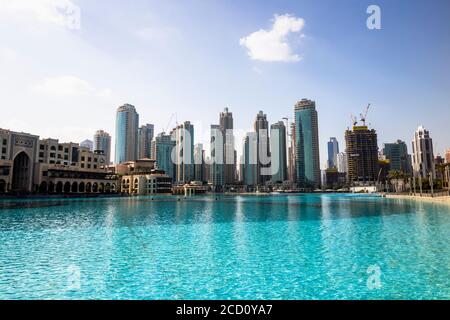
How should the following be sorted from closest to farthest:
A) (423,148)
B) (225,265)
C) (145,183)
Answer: (225,265)
(145,183)
(423,148)

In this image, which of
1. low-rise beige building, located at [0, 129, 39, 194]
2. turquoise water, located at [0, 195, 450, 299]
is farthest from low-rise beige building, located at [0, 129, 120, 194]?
turquoise water, located at [0, 195, 450, 299]

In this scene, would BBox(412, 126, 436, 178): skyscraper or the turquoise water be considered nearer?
the turquoise water

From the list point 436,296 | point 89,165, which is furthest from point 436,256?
point 89,165

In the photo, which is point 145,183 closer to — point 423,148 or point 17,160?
point 17,160

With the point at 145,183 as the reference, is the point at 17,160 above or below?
above

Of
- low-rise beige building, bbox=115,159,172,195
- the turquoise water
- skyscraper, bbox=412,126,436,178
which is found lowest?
the turquoise water

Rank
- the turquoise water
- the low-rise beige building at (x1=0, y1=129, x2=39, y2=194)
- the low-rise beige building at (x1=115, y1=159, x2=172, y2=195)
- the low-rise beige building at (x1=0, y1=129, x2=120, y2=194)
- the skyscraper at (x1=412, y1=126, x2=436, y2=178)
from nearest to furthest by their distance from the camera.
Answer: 1. the turquoise water
2. the low-rise beige building at (x1=0, y1=129, x2=39, y2=194)
3. the low-rise beige building at (x1=0, y1=129, x2=120, y2=194)
4. the low-rise beige building at (x1=115, y1=159, x2=172, y2=195)
5. the skyscraper at (x1=412, y1=126, x2=436, y2=178)

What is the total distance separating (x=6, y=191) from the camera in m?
104

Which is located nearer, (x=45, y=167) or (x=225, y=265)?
(x=225, y=265)

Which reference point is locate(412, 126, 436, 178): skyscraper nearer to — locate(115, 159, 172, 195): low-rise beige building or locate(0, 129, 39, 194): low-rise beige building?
locate(115, 159, 172, 195): low-rise beige building

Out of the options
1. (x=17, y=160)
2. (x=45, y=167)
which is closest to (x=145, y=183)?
(x=45, y=167)

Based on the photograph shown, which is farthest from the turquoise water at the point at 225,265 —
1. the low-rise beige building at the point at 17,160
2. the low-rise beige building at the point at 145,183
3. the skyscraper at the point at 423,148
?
the skyscraper at the point at 423,148

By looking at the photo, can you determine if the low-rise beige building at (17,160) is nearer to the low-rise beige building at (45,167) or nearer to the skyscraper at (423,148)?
the low-rise beige building at (45,167)
